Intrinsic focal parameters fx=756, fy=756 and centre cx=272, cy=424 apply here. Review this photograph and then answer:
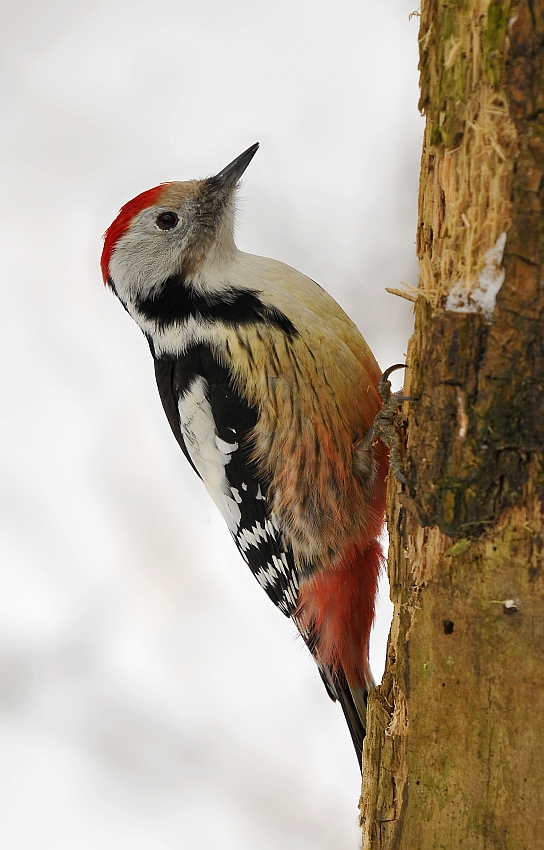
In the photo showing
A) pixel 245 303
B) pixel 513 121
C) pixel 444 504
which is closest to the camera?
pixel 513 121

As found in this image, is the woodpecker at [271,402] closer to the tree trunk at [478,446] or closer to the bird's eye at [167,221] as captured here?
the bird's eye at [167,221]

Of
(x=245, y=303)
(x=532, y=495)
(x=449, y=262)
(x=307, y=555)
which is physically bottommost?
(x=532, y=495)

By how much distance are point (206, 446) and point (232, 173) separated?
663mm

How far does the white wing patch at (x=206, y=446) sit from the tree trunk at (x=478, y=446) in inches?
24.5

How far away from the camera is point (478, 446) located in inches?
42.0

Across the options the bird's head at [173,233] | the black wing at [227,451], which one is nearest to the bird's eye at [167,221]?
the bird's head at [173,233]

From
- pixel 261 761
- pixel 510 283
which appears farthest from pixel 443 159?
pixel 261 761

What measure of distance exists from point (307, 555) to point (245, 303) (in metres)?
0.59

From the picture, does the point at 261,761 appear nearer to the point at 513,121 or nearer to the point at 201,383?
the point at 201,383

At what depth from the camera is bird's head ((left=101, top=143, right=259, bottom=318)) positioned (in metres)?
1.76

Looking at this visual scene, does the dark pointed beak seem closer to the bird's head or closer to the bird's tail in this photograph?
the bird's head

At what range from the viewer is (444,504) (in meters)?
1.11

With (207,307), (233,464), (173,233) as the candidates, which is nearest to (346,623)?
(233,464)

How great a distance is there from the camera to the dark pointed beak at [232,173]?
5.97 feet
